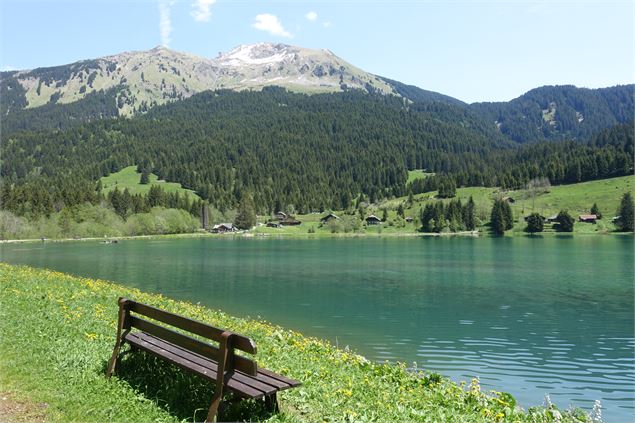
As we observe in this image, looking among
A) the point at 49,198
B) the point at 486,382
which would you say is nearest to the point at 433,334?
the point at 486,382

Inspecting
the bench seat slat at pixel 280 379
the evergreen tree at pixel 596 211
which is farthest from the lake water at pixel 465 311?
the evergreen tree at pixel 596 211

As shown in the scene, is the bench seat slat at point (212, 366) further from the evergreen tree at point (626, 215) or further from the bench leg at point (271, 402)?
the evergreen tree at point (626, 215)

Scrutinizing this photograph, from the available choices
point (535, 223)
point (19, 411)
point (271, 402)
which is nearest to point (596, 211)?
point (535, 223)

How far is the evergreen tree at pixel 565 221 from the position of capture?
191 metres

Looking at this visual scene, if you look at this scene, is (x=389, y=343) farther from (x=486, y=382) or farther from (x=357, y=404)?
(x=357, y=404)

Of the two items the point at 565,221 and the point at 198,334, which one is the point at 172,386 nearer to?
the point at 198,334

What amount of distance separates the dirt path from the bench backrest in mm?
2730

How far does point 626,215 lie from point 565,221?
21.4 m

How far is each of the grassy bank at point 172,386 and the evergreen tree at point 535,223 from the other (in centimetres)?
19701

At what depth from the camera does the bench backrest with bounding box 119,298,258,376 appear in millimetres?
8548

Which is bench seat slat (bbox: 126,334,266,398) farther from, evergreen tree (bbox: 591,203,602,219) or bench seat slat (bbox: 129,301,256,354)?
evergreen tree (bbox: 591,203,602,219)

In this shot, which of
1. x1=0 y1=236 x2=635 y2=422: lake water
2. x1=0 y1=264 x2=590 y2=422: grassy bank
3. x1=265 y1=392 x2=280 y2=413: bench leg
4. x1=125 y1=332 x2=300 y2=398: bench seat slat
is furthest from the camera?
x1=0 y1=236 x2=635 y2=422: lake water

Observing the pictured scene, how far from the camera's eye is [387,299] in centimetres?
4588

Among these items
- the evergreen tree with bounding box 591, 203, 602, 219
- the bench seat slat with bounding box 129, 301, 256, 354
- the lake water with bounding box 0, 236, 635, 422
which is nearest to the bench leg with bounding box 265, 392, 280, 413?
the bench seat slat with bounding box 129, 301, 256, 354
